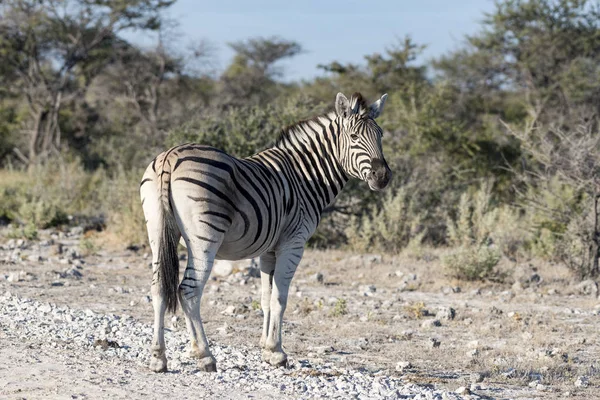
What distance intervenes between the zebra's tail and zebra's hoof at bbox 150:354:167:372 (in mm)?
357

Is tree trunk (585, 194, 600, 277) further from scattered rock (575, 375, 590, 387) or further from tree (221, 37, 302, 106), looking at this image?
tree (221, 37, 302, 106)

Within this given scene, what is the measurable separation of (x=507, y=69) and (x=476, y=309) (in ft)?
65.4

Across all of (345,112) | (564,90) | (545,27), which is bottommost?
(345,112)

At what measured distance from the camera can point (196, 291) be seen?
17.8 ft

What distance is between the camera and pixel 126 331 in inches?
267

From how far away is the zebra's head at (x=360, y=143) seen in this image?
20.5 feet

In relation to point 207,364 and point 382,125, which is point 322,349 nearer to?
point 207,364

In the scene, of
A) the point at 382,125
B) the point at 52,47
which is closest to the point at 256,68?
the point at 52,47

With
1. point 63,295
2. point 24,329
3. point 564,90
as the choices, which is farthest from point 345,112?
point 564,90

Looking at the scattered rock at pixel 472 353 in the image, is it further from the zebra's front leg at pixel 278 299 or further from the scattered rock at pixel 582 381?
the zebra's front leg at pixel 278 299

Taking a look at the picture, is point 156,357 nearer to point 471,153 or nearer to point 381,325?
point 381,325

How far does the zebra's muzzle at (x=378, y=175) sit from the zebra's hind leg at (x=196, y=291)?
148 cm

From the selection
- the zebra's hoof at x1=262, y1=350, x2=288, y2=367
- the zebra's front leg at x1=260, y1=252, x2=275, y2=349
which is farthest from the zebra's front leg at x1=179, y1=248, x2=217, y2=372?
the zebra's front leg at x1=260, y1=252, x2=275, y2=349

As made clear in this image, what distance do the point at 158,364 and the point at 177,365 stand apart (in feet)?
0.90
